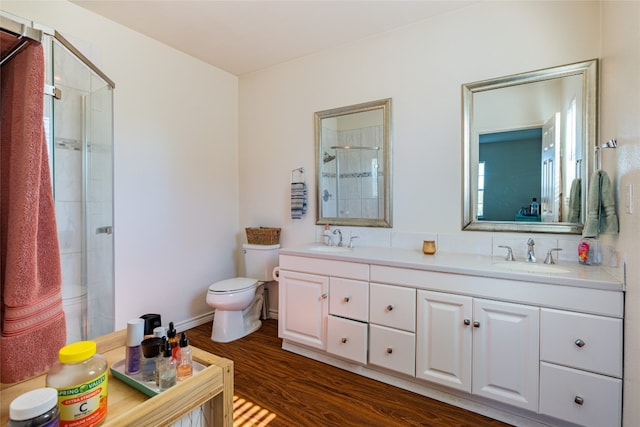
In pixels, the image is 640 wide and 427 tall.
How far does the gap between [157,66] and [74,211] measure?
5.01 ft

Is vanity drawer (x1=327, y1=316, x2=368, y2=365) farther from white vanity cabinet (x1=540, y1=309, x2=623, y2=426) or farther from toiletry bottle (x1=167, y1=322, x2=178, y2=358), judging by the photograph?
toiletry bottle (x1=167, y1=322, x2=178, y2=358)

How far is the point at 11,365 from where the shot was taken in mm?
765

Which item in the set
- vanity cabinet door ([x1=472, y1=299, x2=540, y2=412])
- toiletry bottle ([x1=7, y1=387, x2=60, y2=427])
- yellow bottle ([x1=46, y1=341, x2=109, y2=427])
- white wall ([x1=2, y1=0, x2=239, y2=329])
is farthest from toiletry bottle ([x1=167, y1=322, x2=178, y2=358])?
white wall ([x1=2, y1=0, x2=239, y2=329])

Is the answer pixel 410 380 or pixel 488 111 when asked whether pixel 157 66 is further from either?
pixel 410 380

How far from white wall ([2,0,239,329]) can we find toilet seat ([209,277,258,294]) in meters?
0.43

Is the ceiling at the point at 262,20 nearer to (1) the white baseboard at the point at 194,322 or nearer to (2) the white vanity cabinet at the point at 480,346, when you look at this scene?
(2) the white vanity cabinet at the point at 480,346

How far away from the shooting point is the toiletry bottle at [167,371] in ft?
2.74

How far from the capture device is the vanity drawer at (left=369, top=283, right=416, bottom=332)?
1.86 metres

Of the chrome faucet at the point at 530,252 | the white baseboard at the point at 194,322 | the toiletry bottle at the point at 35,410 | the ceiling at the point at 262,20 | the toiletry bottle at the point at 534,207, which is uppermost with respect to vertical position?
the ceiling at the point at 262,20

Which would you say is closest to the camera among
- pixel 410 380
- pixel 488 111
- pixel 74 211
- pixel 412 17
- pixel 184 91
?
pixel 74 211

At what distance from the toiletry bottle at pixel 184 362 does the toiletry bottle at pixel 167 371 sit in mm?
33

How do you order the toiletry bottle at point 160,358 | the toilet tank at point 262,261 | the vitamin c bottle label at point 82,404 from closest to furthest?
the vitamin c bottle label at point 82,404 → the toiletry bottle at point 160,358 → the toilet tank at point 262,261

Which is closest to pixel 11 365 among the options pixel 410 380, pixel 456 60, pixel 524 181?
pixel 410 380

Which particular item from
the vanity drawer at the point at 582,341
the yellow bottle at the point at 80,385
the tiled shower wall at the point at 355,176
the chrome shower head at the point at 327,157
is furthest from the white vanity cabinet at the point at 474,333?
the yellow bottle at the point at 80,385
